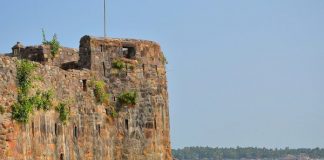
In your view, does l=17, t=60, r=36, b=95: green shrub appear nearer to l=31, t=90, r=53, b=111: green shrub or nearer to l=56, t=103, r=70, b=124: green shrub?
l=31, t=90, r=53, b=111: green shrub

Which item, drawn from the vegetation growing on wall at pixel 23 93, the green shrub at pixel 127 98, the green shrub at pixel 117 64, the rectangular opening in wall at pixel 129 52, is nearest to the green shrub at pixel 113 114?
the green shrub at pixel 127 98

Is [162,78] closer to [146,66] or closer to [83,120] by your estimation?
[146,66]

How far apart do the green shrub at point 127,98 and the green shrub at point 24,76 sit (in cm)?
832

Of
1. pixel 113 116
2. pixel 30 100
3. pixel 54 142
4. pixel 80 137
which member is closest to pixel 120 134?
pixel 113 116

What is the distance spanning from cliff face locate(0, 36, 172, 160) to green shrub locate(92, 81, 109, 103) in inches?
4.5

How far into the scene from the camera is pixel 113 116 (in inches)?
1505

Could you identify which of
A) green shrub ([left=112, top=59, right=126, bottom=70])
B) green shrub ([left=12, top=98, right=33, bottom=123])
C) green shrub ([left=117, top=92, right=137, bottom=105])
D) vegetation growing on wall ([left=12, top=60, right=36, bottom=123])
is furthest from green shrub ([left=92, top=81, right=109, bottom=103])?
green shrub ([left=12, top=98, right=33, bottom=123])

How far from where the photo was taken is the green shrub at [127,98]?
38.5 meters

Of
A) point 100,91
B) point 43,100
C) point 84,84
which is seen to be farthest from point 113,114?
point 43,100

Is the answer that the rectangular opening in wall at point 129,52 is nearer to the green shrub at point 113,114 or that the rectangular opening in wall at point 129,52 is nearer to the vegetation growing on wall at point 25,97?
the green shrub at point 113,114

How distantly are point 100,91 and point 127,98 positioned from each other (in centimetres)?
162

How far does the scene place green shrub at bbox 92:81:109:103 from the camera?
122 ft

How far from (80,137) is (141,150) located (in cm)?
420

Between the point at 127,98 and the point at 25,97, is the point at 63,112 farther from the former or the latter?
the point at 127,98
